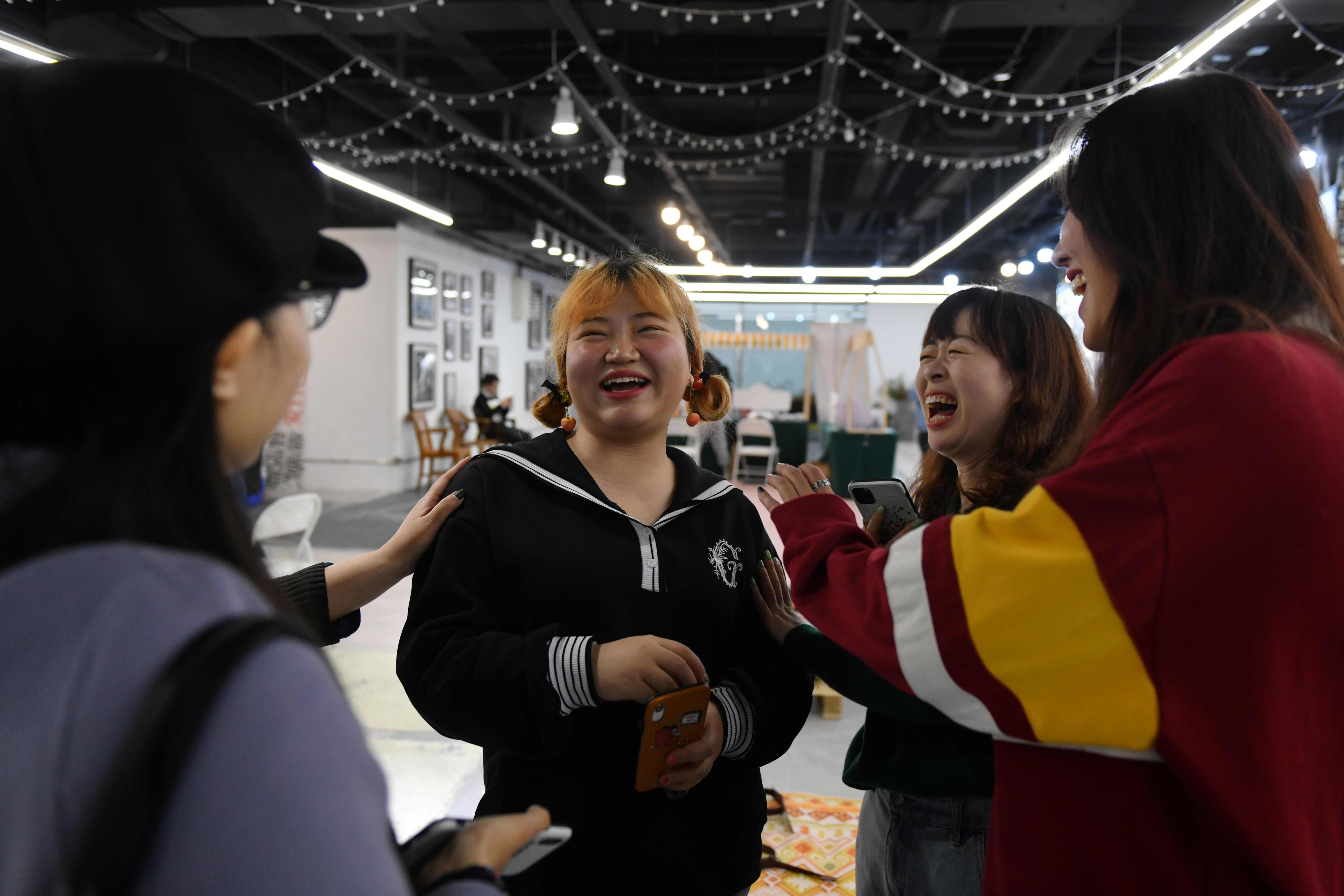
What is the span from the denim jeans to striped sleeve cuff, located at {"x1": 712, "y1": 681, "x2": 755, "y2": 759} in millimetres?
292

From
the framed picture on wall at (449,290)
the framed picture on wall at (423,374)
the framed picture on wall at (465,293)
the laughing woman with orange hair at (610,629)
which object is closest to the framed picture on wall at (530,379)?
the framed picture on wall at (465,293)

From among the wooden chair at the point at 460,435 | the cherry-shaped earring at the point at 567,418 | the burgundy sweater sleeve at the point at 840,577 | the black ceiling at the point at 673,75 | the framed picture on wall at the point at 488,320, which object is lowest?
the wooden chair at the point at 460,435

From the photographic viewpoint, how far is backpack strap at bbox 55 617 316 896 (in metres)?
0.40

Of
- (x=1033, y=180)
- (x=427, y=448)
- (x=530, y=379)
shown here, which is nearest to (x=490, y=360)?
(x=530, y=379)

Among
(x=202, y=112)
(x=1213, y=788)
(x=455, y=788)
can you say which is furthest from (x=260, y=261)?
(x=455, y=788)

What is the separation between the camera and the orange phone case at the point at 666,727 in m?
1.14

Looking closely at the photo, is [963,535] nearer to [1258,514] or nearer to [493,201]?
[1258,514]

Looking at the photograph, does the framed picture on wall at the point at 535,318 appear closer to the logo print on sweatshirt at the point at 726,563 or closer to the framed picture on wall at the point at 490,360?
the framed picture on wall at the point at 490,360

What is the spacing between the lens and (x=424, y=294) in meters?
12.0

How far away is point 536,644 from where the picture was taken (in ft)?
4.00

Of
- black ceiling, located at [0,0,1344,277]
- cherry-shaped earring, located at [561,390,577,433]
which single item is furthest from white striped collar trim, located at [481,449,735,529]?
black ceiling, located at [0,0,1344,277]

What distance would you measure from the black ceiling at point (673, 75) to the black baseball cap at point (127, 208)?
5416 mm

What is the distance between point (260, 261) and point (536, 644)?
33.2 inches

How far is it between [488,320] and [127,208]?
593 inches
